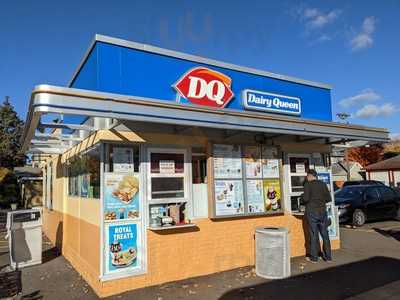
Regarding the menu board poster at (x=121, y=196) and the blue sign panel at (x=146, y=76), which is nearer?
the menu board poster at (x=121, y=196)

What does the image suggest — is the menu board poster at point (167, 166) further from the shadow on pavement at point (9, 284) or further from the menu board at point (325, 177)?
the menu board at point (325, 177)

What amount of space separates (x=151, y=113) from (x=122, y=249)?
2.36 meters

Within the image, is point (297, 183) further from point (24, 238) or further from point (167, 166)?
point (24, 238)

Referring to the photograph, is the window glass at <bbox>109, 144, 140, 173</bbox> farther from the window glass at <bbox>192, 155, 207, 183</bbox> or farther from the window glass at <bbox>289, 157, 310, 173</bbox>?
the window glass at <bbox>289, 157, 310, 173</bbox>

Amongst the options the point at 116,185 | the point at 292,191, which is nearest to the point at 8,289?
the point at 116,185

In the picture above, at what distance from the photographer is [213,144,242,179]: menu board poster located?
7062 millimetres

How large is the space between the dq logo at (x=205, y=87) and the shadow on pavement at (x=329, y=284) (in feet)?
12.0

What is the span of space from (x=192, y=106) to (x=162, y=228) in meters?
2.13

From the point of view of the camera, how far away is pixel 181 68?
7.08 metres

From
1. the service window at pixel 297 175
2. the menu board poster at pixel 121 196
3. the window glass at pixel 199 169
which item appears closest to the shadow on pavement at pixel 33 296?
the menu board poster at pixel 121 196

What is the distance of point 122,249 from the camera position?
5902 millimetres

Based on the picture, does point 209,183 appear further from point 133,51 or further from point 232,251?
point 133,51

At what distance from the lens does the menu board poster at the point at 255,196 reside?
7408 mm

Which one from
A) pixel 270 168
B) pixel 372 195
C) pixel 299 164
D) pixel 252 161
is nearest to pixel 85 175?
pixel 252 161
